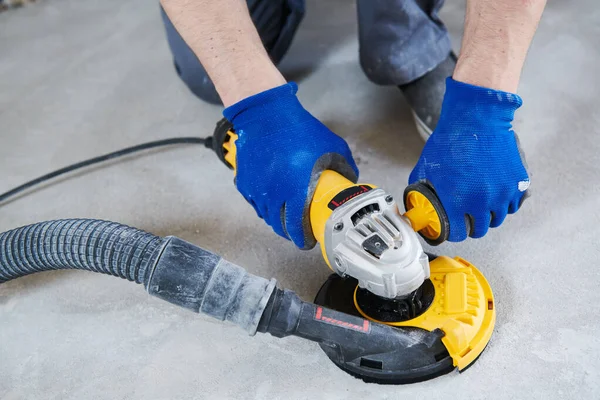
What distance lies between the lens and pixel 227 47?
1.13 metres

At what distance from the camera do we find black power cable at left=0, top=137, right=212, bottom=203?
146 cm

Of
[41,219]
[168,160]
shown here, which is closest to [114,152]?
[168,160]

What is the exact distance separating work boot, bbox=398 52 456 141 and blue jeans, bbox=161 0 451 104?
0.02 m

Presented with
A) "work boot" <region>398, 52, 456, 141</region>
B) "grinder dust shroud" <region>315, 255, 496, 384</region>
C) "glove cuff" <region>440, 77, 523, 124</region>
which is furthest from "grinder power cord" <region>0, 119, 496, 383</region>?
"work boot" <region>398, 52, 456, 141</region>

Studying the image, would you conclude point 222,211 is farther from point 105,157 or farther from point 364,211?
point 364,211

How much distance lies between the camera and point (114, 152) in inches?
60.4

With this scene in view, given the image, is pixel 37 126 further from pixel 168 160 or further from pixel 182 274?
pixel 182 274

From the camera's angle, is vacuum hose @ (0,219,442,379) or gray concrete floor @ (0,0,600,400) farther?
gray concrete floor @ (0,0,600,400)

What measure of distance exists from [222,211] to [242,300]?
0.49m

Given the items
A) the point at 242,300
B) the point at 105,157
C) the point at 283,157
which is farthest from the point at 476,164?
the point at 105,157

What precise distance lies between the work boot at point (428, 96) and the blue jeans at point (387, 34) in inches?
0.9

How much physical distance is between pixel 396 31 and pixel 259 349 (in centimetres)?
87

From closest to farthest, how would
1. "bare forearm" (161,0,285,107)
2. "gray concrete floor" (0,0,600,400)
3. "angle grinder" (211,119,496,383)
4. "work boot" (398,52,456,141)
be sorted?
"angle grinder" (211,119,496,383) < "gray concrete floor" (0,0,600,400) < "bare forearm" (161,0,285,107) < "work boot" (398,52,456,141)

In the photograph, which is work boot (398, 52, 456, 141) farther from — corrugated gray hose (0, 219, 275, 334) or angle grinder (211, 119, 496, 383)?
corrugated gray hose (0, 219, 275, 334)
